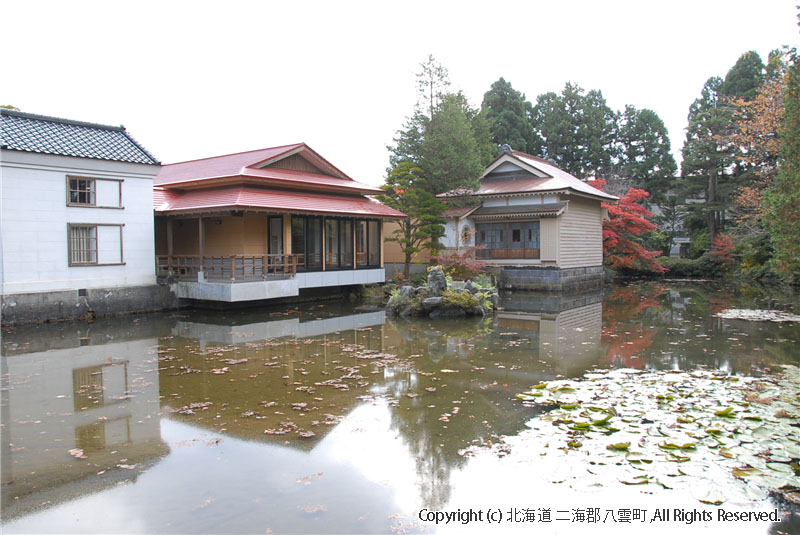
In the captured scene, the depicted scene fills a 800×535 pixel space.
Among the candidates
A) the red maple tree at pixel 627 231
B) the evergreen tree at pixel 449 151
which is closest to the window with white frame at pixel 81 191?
the evergreen tree at pixel 449 151

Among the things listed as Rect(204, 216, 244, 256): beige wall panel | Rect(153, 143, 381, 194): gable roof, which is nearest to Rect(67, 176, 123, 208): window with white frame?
Rect(153, 143, 381, 194): gable roof

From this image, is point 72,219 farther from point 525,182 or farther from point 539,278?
point 525,182

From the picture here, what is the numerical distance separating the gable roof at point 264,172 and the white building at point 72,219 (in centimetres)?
219

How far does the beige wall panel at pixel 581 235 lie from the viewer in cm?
2541

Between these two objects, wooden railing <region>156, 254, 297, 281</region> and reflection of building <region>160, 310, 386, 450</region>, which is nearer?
reflection of building <region>160, 310, 386, 450</region>

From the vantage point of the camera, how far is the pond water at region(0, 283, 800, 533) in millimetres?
4262

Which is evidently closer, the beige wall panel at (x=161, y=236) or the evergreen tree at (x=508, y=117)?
the beige wall panel at (x=161, y=236)

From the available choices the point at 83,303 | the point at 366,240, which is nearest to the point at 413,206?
the point at 366,240

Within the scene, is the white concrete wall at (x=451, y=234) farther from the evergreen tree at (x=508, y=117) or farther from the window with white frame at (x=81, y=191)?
the evergreen tree at (x=508, y=117)

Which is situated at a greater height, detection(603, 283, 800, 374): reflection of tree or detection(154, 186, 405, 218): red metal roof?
detection(154, 186, 405, 218): red metal roof

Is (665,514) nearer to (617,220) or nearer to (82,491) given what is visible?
(82,491)

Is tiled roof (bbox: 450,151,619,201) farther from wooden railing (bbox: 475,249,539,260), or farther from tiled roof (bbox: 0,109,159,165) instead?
tiled roof (bbox: 0,109,159,165)

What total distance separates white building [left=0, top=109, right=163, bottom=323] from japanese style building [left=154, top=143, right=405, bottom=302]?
4.02ft

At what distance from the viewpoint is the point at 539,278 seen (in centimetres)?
2508
